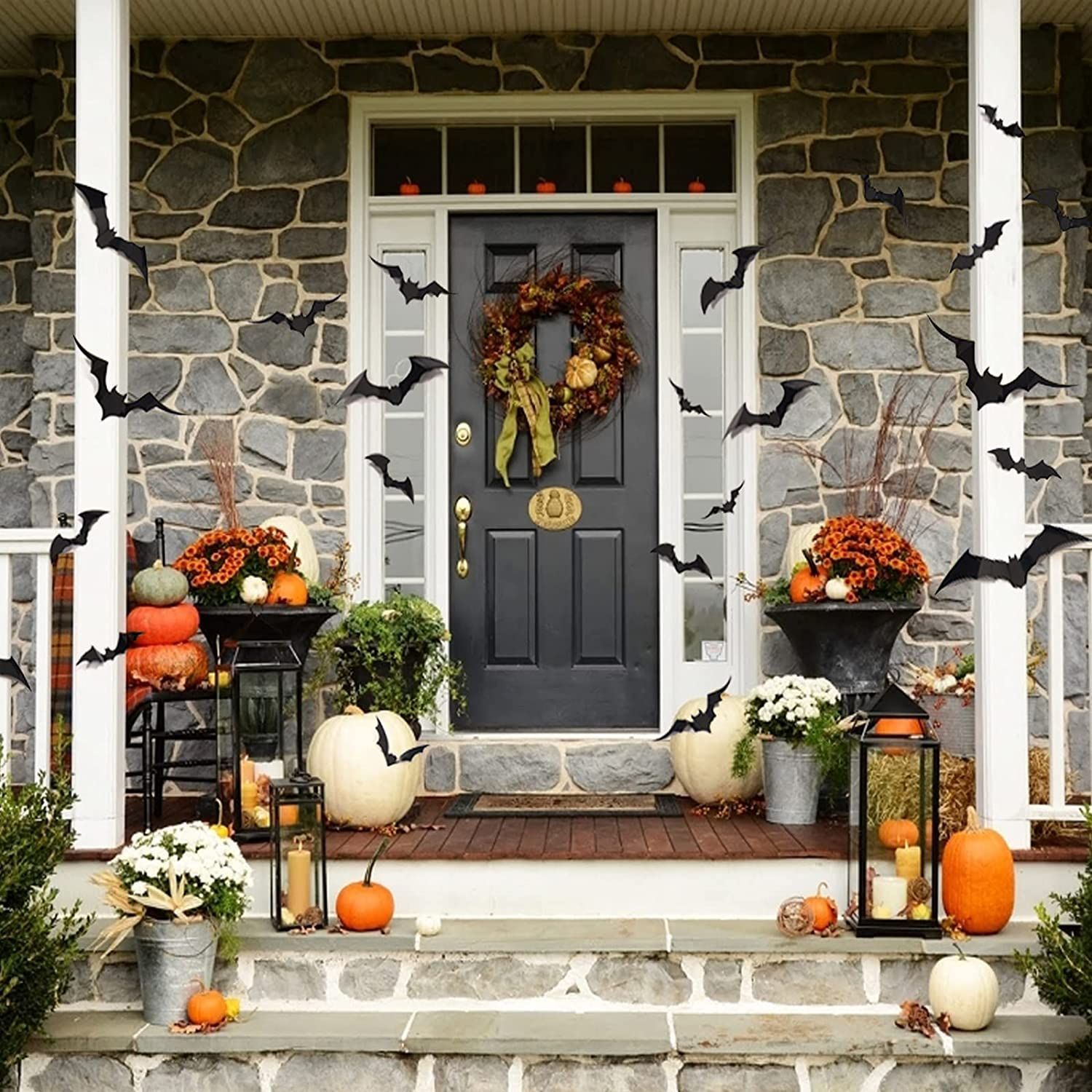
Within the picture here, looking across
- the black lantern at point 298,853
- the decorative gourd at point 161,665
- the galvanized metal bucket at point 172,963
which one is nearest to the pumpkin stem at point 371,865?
the black lantern at point 298,853

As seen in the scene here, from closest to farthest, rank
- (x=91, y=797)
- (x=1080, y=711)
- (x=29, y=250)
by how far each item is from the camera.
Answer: (x=91, y=797) < (x=1080, y=711) < (x=29, y=250)

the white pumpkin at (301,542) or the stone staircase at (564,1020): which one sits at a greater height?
the white pumpkin at (301,542)

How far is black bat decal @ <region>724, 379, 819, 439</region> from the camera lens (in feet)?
18.1

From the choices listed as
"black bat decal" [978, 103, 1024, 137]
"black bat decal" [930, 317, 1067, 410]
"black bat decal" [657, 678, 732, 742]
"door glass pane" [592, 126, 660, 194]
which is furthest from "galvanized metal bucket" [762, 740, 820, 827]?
"door glass pane" [592, 126, 660, 194]

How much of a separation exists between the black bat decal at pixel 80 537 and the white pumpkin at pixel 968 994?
2.62 metres

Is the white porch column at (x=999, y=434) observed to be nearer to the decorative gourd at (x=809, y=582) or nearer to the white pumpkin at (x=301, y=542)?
the decorative gourd at (x=809, y=582)

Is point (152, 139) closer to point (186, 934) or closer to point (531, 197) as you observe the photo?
point (531, 197)

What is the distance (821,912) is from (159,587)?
94.0 inches

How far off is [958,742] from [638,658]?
1297 millimetres

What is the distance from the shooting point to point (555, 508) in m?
5.93

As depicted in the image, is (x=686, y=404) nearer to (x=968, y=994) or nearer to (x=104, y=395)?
(x=104, y=395)

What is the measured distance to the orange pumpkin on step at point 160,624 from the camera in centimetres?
500

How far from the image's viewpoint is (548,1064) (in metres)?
3.79

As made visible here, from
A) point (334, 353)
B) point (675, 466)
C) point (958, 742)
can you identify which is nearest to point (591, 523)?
point (675, 466)
